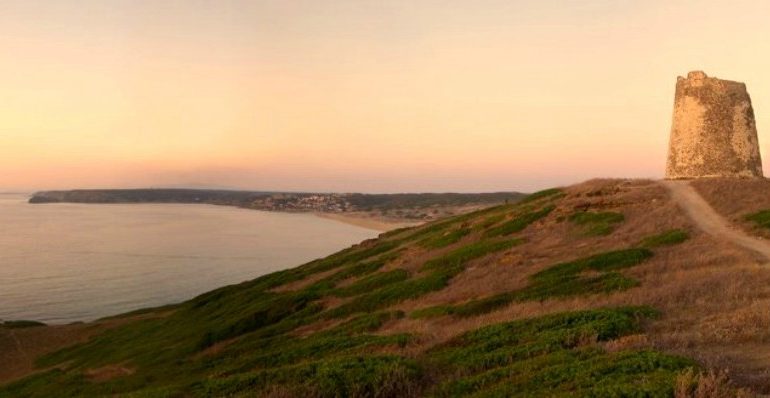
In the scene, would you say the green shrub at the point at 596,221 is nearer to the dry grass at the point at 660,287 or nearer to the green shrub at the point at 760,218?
the dry grass at the point at 660,287

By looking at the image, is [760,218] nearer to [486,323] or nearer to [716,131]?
[716,131]

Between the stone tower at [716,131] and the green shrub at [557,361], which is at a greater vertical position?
the stone tower at [716,131]

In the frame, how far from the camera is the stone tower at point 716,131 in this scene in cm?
4109

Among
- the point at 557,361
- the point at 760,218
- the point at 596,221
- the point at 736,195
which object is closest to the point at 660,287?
the point at 557,361

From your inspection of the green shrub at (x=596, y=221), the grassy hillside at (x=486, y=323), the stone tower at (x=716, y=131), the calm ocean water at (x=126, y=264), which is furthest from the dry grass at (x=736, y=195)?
the calm ocean water at (x=126, y=264)

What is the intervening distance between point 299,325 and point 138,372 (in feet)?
34.6

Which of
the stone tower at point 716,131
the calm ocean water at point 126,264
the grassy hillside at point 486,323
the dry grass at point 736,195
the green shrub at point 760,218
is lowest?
the calm ocean water at point 126,264

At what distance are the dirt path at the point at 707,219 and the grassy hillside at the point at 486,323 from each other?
1099mm

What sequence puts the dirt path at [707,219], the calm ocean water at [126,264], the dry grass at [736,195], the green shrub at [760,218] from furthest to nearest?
the calm ocean water at [126,264] → the dry grass at [736,195] → the green shrub at [760,218] → the dirt path at [707,219]

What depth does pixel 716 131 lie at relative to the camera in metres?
41.3

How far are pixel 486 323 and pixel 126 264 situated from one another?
326 feet

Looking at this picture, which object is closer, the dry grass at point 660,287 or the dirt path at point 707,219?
the dry grass at point 660,287

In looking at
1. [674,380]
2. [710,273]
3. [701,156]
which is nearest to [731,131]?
[701,156]

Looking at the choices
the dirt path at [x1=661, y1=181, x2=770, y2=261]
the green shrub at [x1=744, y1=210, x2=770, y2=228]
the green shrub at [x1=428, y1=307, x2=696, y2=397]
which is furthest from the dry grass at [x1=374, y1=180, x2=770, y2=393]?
the green shrub at [x1=744, y1=210, x2=770, y2=228]
